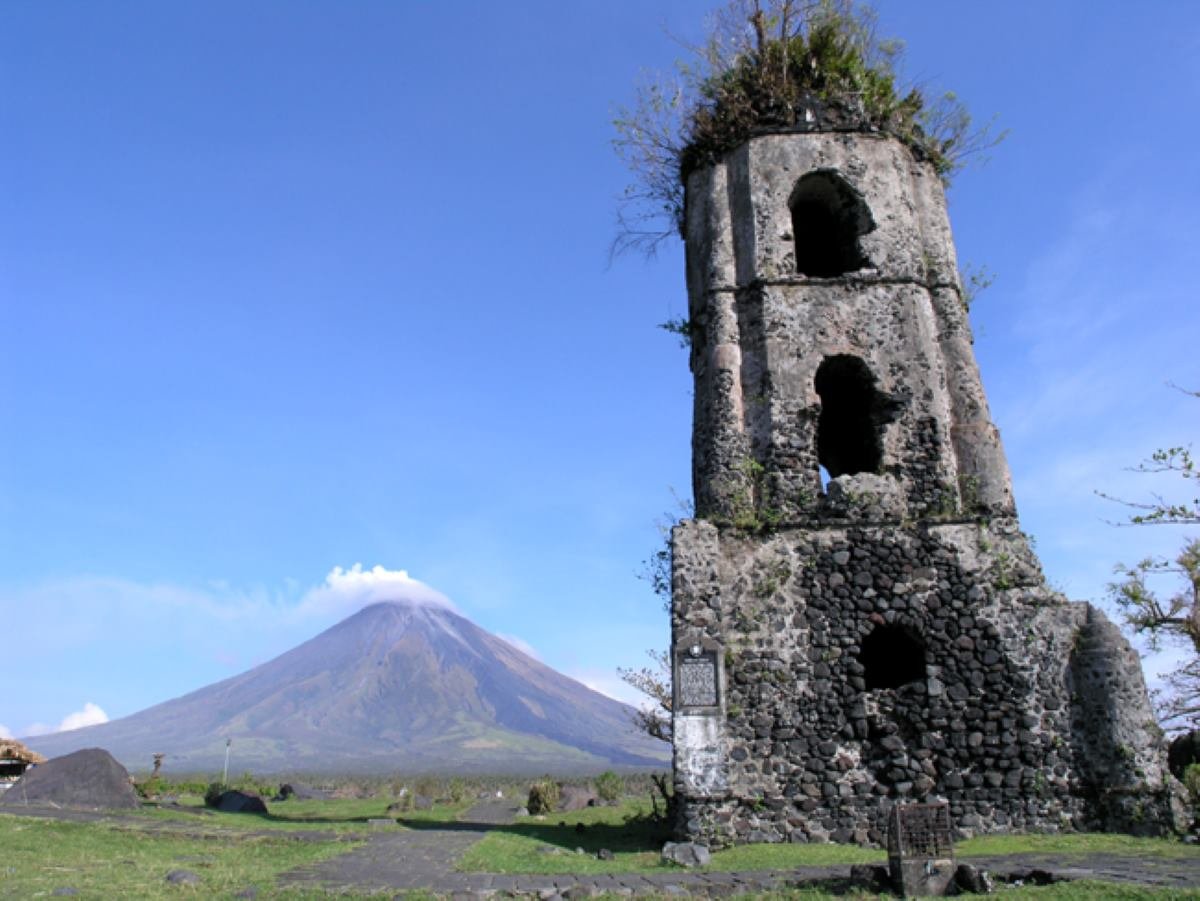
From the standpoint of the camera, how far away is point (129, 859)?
862 centimetres

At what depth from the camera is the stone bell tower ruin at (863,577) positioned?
9.52 m

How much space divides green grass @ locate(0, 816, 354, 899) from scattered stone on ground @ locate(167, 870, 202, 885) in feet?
0.24

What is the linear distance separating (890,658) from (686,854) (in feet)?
13.3

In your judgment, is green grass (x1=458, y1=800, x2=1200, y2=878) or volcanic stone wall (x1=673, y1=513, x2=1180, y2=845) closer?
green grass (x1=458, y1=800, x2=1200, y2=878)

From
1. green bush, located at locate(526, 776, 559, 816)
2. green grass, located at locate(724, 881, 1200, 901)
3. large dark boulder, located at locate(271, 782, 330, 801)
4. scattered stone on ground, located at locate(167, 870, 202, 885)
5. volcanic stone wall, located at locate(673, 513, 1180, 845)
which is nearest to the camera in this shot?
green grass, located at locate(724, 881, 1200, 901)

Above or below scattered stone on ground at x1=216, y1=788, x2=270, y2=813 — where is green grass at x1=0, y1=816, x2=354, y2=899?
below

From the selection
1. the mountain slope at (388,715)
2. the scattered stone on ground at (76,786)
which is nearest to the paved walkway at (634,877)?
the scattered stone on ground at (76,786)

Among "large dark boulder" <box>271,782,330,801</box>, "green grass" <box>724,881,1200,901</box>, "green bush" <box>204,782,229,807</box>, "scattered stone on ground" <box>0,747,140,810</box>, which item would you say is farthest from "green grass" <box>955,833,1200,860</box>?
"large dark boulder" <box>271,782,330,801</box>

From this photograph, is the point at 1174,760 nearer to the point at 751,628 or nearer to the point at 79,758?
the point at 751,628

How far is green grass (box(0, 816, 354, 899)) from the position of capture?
6801mm

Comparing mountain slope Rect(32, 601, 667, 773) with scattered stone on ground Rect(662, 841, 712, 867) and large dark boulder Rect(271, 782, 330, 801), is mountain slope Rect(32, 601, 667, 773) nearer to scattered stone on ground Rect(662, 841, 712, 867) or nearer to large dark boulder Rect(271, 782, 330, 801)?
large dark boulder Rect(271, 782, 330, 801)

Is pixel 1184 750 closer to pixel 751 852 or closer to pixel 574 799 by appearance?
pixel 751 852

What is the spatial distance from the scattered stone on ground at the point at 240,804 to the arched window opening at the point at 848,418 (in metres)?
12.5

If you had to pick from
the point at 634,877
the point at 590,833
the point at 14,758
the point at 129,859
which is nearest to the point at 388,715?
the point at 14,758
